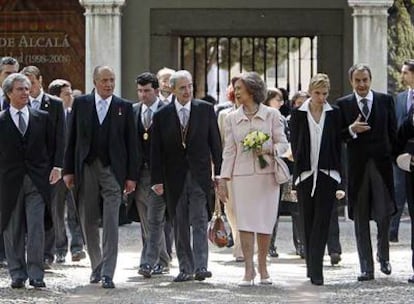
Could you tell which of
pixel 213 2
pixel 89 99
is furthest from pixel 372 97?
pixel 213 2

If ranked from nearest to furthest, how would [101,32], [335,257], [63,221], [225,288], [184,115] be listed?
[225,288]
[184,115]
[335,257]
[63,221]
[101,32]

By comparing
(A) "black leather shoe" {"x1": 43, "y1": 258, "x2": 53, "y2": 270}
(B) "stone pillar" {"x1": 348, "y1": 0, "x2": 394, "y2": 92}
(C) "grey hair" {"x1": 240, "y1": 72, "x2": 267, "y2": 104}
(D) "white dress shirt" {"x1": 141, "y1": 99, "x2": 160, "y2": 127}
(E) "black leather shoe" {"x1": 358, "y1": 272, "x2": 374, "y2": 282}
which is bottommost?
(E) "black leather shoe" {"x1": 358, "y1": 272, "x2": 374, "y2": 282}

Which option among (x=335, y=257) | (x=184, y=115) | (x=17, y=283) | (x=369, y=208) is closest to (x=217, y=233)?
(x=184, y=115)

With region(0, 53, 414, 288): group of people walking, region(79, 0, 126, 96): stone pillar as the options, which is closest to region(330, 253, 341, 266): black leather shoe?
region(0, 53, 414, 288): group of people walking

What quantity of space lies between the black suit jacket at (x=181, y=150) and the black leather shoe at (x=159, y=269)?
0.76 m

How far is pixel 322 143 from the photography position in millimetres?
11805

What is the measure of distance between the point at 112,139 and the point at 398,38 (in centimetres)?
996

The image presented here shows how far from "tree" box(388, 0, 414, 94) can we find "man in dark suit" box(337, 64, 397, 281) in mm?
8487

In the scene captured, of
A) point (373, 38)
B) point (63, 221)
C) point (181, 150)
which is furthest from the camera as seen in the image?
point (373, 38)

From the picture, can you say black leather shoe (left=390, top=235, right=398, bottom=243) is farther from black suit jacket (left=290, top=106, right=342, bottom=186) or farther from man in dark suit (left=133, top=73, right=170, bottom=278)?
black suit jacket (left=290, top=106, right=342, bottom=186)

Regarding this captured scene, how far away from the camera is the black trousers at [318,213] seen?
11.8 meters

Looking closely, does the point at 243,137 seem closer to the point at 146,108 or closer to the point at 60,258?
the point at 146,108

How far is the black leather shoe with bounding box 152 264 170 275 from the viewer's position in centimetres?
1262

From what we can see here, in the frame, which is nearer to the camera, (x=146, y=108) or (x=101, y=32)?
(x=146, y=108)
